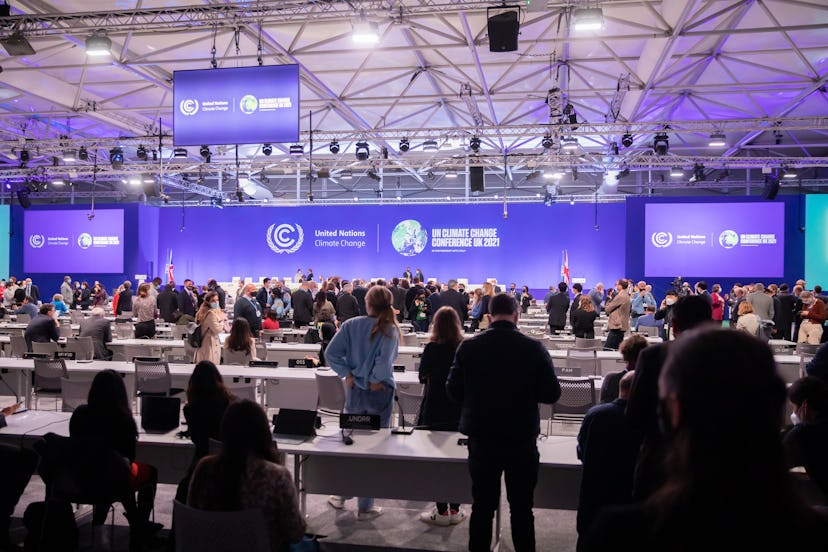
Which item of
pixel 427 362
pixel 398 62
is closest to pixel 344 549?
pixel 427 362

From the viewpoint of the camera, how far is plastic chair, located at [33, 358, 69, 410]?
6.53m

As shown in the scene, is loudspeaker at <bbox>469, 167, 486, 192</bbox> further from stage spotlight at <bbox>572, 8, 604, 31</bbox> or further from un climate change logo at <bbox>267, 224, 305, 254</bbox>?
stage spotlight at <bbox>572, 8, 604, 31</bbox>

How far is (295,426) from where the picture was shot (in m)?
4.05

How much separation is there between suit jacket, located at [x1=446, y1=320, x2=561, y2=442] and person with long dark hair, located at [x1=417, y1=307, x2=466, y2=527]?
41.4 inches

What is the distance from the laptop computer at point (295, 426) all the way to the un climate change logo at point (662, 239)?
57.6ft

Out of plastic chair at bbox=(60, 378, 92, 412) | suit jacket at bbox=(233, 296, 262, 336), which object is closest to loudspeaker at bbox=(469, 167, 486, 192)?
suit jacket at bbox=(233, 296, 262, 336)

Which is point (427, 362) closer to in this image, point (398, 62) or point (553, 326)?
point (553, 326)

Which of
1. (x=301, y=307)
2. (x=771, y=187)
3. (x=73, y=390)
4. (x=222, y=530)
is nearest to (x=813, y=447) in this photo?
(x=222, y=530)

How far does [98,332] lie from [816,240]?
19.3m

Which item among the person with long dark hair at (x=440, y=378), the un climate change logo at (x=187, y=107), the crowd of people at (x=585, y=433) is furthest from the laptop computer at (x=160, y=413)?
the un climate change logo at (x=187, y=107)

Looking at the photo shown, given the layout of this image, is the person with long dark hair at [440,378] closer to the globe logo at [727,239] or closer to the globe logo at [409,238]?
the globe logo at [727,239]

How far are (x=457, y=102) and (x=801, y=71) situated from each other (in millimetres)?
7136

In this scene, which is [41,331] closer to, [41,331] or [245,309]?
[41,331]

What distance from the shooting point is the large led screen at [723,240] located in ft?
62.9
